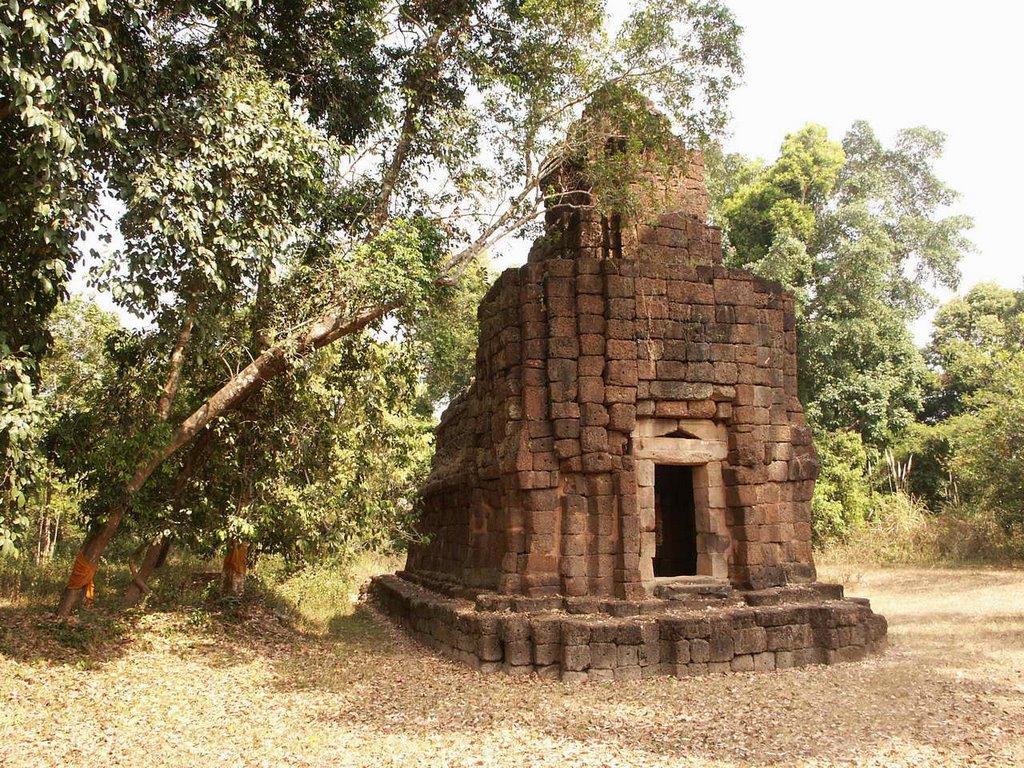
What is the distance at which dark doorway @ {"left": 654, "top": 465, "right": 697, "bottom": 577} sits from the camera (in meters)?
13.2

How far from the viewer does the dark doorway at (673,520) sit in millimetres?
13219

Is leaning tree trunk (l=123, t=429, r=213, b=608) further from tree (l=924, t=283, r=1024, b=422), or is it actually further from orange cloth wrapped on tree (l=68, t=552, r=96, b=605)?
tree (l=924, t=283, r=1024, b=422)

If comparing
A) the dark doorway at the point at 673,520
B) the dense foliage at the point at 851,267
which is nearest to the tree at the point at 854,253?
the dense foliage at the point at 851,267

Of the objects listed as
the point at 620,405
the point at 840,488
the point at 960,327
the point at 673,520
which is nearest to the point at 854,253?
the point at 840,488

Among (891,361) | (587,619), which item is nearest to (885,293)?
(891,361)

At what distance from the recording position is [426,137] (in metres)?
11.2

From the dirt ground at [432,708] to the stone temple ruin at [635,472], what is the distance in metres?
0.44

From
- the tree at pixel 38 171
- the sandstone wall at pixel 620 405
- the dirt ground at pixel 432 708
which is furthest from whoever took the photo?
the sandstone wall at pixel 620 405

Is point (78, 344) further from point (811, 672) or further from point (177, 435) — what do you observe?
point (811, 672)

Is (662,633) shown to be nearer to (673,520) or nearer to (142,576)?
(673,520)

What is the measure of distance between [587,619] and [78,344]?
11.8 m

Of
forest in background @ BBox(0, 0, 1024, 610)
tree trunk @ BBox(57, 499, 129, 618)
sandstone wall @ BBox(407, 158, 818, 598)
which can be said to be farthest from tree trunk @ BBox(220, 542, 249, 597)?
sandstone wall @ BBox(407, 158, 818, 598)

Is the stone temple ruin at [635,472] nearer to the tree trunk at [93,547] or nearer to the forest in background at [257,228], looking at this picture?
the forest in background at [257,228]

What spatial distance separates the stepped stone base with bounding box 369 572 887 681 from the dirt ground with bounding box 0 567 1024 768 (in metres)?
0.25
